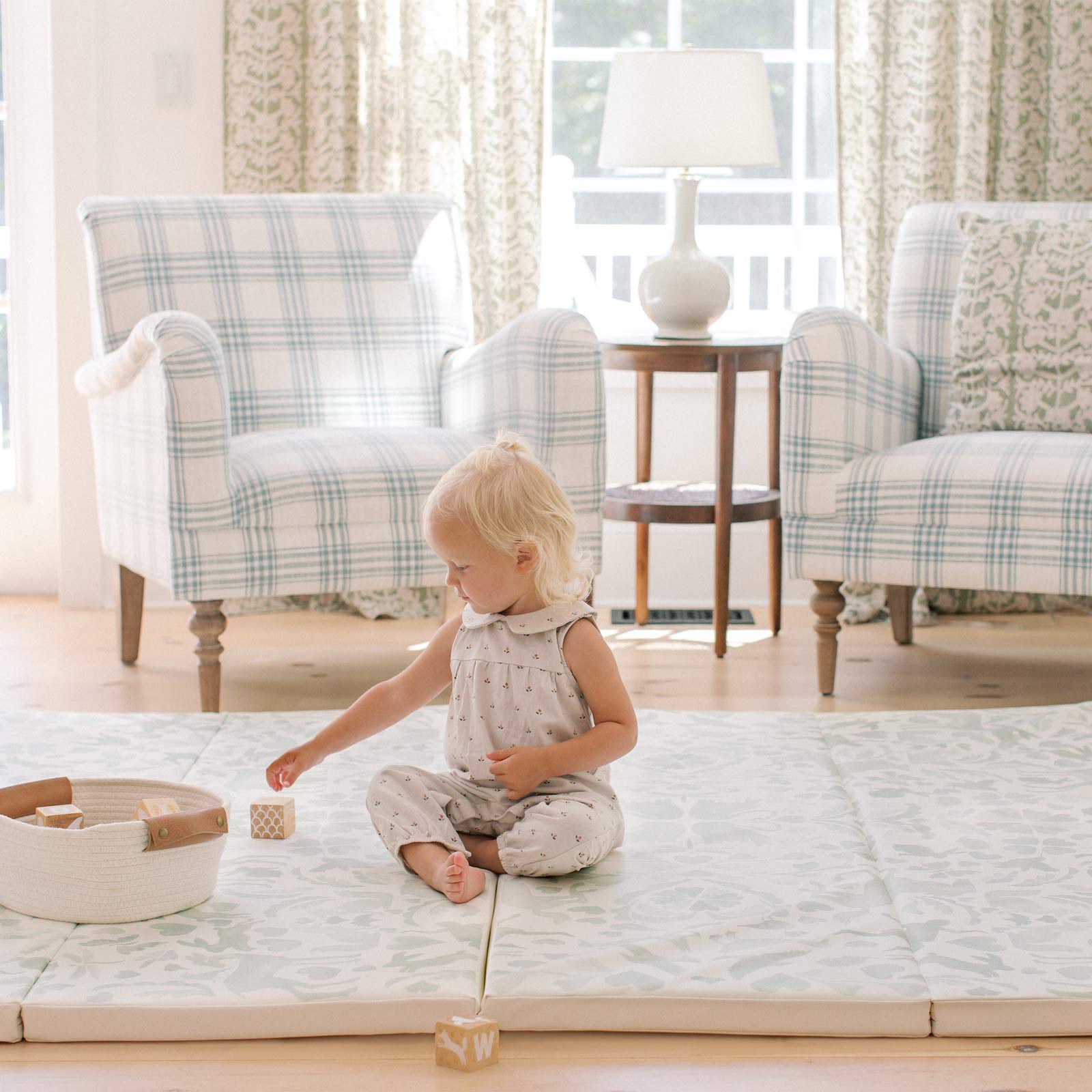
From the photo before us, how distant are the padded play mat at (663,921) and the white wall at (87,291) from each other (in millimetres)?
1449

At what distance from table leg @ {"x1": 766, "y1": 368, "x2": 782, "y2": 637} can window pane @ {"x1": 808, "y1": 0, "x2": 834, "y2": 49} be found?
87 centimetres

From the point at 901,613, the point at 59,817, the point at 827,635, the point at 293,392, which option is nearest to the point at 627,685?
the point at 827,635

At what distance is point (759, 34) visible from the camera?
3451 millimetres

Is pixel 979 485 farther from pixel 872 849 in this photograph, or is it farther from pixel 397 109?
pixel 397 109

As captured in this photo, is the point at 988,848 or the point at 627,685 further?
the point at 627,685

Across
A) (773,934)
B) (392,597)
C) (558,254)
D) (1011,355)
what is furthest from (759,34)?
(773,934)

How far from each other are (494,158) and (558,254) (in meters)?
0.33

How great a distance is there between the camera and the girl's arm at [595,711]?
1.52 m

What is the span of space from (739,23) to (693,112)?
737mm

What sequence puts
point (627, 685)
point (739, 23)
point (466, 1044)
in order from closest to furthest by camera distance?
1. point (466, 1044)
2. point (627, 685)
3. point (739, 23)

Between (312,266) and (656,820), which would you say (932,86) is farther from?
(656,820)

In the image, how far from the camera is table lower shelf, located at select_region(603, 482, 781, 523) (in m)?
2.94

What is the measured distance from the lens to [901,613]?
2.98 m

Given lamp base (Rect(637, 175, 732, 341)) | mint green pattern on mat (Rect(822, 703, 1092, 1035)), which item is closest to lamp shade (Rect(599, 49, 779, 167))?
lamp base (Rect(637, 175, 732, 341))
